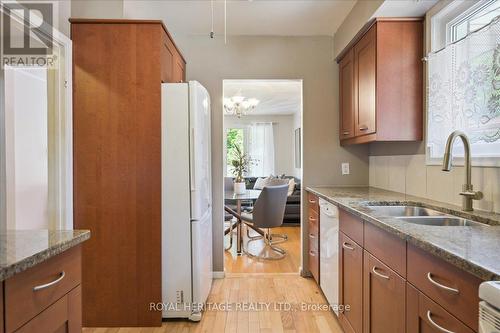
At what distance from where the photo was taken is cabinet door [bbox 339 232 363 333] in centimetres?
165

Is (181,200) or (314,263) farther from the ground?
(181,200)

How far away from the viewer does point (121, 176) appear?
6.95 feet

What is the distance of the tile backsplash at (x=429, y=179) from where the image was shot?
151 centimetres

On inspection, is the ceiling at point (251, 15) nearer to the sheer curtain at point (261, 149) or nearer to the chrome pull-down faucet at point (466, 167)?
the chrome pull-down faucet at point (466, 167)

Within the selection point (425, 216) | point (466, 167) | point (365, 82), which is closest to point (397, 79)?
point (365, 82)

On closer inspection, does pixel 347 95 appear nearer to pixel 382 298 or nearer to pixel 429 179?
pixel 429 179

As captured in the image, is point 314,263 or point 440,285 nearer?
point 440,285

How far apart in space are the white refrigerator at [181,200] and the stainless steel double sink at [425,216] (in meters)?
1.27

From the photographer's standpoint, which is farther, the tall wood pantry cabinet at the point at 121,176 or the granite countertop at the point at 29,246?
the tall wood pantry cabinet at the point at 121,176

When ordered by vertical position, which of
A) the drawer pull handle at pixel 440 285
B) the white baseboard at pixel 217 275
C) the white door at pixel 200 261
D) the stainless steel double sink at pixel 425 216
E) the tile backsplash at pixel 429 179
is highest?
the tile backsplash at pixel 429 179

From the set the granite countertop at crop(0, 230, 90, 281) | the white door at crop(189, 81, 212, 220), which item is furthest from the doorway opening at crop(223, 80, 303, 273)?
the granite countertop at crop(0, 230, 90, 281)

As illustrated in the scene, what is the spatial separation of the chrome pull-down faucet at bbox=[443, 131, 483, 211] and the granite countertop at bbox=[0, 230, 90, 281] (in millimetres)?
1708

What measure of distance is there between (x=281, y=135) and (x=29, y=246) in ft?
23.0

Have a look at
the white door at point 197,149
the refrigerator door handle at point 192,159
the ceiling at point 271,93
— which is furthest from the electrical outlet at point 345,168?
the refrigerator door handle at point 192,159
